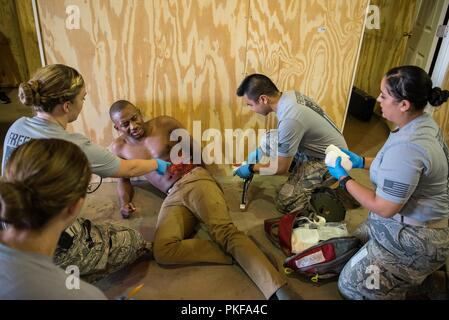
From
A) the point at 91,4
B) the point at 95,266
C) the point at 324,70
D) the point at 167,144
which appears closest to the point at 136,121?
the point at 167,144

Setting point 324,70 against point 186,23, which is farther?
point 324,70

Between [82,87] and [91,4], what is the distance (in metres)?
0.83

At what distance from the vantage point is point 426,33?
3.19 meters

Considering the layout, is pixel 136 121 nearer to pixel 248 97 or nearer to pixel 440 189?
pixel 248 97

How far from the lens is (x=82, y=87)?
1.65m

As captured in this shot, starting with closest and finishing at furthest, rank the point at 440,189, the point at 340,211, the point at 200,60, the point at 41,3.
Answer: the point at 440,189
the point at 41,3
the point at 340,211
the point at 200,60

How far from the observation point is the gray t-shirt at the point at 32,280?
36.2 inches

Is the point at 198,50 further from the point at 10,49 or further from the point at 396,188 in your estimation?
the point at 10,49

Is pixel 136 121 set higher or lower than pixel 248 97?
lower

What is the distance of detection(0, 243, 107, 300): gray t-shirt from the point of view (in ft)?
3.01

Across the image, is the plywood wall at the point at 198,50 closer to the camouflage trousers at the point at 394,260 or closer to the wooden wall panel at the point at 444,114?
the wooden wall panel at the point at 444,114

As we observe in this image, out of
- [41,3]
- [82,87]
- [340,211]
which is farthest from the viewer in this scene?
[340,211]

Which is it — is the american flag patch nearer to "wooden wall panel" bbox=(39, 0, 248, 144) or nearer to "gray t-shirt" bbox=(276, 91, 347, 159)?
"gray t-shirt" bbox=(276, 91, 347, 159)

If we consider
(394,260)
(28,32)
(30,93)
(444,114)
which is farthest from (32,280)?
(28,32)
